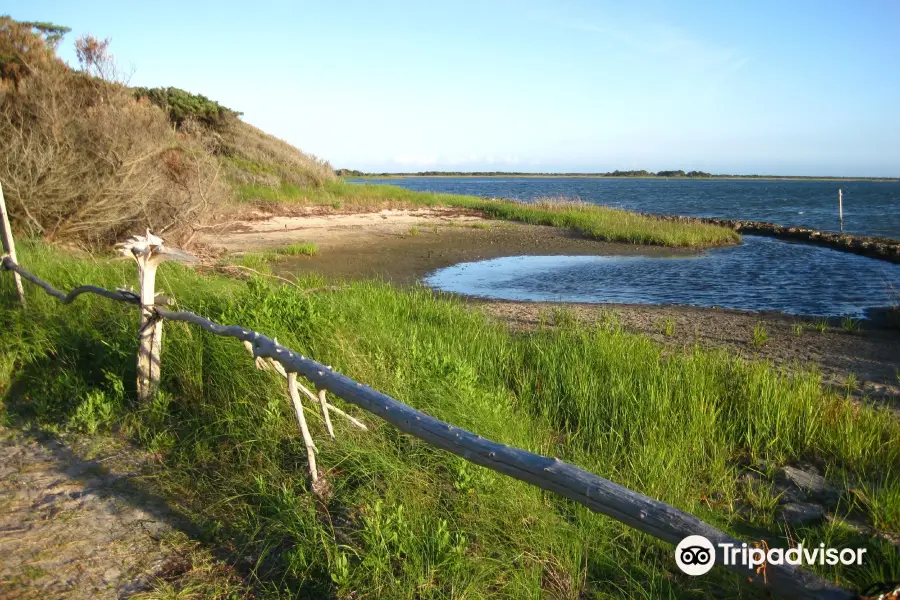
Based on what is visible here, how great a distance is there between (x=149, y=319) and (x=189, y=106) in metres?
28.0

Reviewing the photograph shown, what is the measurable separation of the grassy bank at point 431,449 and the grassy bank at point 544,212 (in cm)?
1624

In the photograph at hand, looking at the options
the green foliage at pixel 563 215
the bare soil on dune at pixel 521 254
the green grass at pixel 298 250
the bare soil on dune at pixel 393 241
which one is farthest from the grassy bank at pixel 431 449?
the green foliage at pixel 563 215

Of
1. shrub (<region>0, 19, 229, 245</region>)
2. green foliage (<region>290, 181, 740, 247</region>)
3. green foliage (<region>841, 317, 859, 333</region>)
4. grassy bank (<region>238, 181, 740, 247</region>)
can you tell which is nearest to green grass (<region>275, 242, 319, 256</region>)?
shrub (<region>0, 19, 229, 245</region>)

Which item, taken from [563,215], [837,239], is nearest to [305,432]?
[563,215]

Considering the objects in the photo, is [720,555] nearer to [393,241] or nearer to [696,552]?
[696,552]

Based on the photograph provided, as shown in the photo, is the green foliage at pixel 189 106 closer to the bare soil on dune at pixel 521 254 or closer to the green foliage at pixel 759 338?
the bare soil on dune at pixel 521 254

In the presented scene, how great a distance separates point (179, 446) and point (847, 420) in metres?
4.91

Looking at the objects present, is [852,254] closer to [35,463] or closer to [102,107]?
[102,107]

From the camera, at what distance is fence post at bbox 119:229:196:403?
16.0 feet

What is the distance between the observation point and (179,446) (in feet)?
14.8

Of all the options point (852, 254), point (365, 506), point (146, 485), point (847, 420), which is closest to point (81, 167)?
point (146, 485)

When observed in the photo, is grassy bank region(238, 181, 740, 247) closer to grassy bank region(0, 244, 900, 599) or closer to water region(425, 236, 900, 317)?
water region(425, 236, 900, 317)

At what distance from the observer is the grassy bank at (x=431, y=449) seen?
10.5ft

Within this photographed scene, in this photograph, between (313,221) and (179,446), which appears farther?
(313,221)
